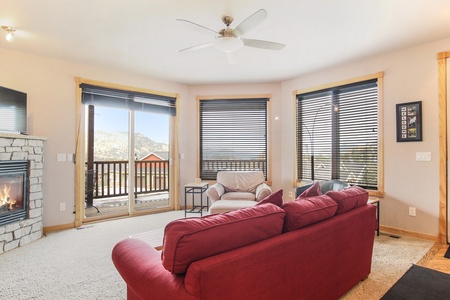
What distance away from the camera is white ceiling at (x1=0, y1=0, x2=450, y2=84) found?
7.49 feet

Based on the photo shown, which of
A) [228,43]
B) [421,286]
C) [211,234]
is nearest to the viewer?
[211,234]

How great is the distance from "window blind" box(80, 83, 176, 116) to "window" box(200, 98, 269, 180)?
0.74 m

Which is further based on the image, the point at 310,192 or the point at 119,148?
the point at 119,148

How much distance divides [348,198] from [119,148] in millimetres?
3876

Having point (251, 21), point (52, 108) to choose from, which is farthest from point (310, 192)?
point (52, 108)

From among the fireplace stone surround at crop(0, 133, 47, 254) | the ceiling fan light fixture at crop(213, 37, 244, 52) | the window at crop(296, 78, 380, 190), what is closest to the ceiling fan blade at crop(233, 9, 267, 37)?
the ceiling fan light fixture at crop(213, 37, 244, 52)

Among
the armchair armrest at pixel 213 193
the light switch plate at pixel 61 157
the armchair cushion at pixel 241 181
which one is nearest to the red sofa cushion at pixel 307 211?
the armchair armrest at pixel 213 193

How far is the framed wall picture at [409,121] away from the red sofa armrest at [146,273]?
3.53m

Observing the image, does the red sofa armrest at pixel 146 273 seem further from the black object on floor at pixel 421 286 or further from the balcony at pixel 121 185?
the balcony at pixel 121 185

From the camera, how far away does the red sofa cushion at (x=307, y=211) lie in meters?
1.42

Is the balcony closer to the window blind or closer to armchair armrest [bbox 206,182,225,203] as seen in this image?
the window blind

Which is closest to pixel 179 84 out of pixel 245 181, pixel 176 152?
pixel 176 152

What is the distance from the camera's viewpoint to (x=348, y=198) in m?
1.83

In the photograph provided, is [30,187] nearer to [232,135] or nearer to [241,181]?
[241,181]
